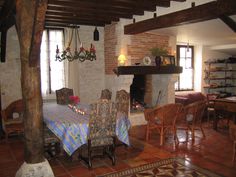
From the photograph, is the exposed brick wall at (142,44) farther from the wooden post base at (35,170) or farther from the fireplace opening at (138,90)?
the wooden post base at (35,170)

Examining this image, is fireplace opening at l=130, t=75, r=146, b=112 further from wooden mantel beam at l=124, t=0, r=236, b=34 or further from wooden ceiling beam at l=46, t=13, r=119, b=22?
wooden ceiling beam at l=46, t=13, r=119, b=22

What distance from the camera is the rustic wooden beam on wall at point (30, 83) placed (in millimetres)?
2805

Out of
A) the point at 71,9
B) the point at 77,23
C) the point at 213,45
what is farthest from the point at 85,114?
the point at 213,45

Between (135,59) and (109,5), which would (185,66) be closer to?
(135,59)

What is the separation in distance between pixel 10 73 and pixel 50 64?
1.07 metres

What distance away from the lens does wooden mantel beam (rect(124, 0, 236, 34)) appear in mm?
3881

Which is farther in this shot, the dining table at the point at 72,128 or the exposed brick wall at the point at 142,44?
the exposed brick wall at the point at 142,44

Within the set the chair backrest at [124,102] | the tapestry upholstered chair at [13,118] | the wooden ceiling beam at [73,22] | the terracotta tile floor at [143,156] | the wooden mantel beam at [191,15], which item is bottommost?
the terracotta tile floor at [143,156]

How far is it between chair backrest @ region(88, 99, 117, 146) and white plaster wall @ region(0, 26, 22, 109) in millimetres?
3386

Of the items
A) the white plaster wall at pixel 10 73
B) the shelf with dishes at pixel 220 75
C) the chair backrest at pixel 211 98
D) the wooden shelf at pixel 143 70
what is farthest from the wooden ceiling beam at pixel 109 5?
the shelf with dishes at pixel 220 75

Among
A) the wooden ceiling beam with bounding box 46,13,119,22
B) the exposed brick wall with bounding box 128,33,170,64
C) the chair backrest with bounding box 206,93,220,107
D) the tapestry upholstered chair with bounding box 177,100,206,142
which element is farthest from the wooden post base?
the chair backrest with bounding box 206,93,220,107

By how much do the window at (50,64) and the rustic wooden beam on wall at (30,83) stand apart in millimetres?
3635

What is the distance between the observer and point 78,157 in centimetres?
411

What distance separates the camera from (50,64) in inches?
266
